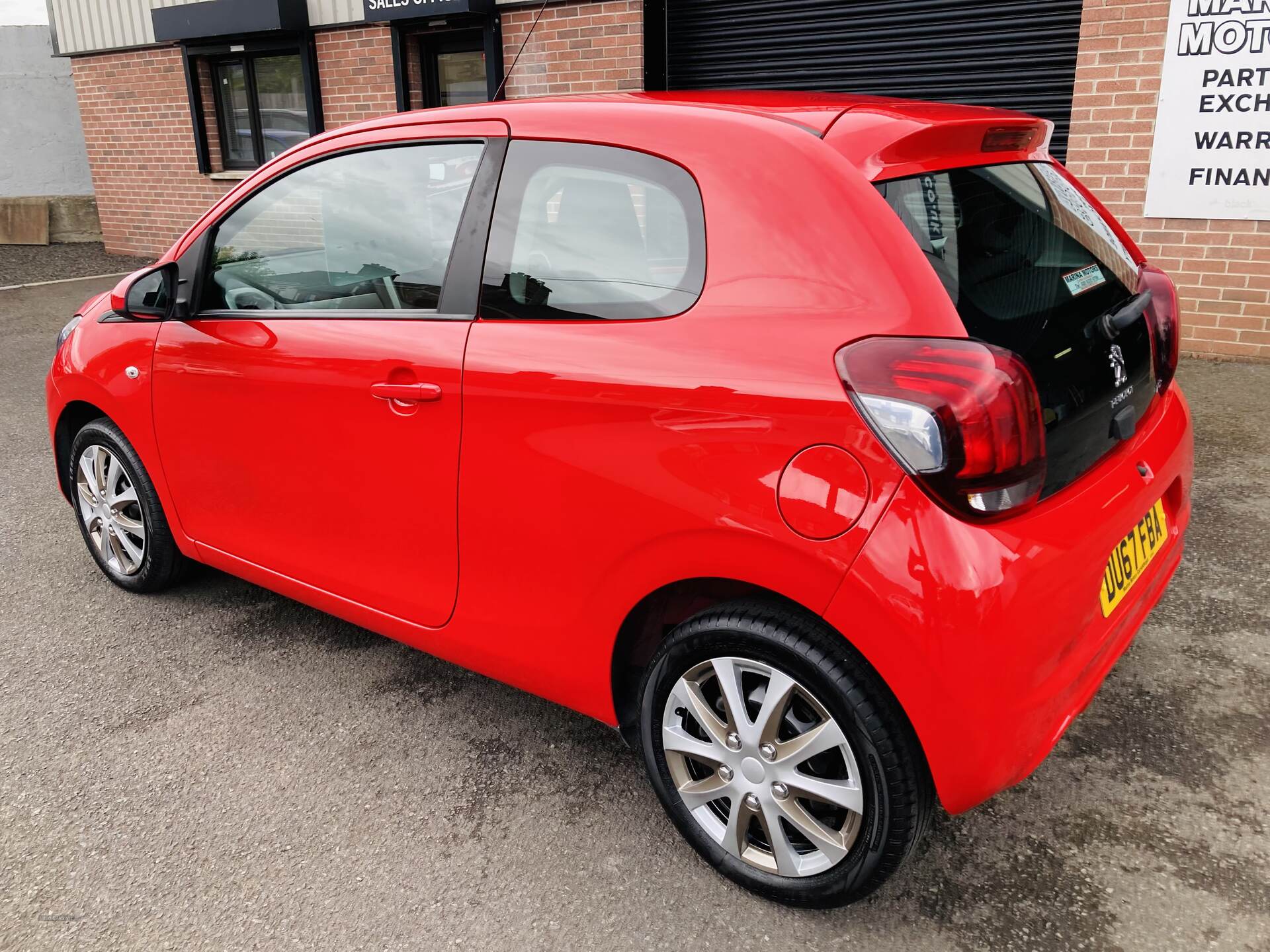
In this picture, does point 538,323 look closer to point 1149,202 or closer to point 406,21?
point 1149,202

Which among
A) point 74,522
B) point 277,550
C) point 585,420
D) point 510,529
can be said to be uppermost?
point 585,420

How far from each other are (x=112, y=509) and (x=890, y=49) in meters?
6.32

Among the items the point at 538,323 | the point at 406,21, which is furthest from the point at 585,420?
the point at 406,21

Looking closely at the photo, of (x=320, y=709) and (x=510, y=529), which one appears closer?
(x=510, y=529)

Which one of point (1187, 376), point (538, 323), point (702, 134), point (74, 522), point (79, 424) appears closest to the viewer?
point (702, 134)

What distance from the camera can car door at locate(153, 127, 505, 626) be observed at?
2.47m

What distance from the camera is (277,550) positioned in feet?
9.95

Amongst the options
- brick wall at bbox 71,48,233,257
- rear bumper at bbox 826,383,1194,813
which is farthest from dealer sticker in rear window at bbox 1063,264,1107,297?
brick wall at bbox 71,48,233,257

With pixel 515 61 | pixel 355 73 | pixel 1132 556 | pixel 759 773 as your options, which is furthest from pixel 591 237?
pixel 355 73

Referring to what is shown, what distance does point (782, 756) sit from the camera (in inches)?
81.2

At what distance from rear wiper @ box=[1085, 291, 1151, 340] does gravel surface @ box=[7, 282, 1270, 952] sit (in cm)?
118

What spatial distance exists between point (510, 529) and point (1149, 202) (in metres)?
5.69

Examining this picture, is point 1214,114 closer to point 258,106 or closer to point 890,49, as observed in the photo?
point 890,49

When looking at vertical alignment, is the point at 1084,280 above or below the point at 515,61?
below
